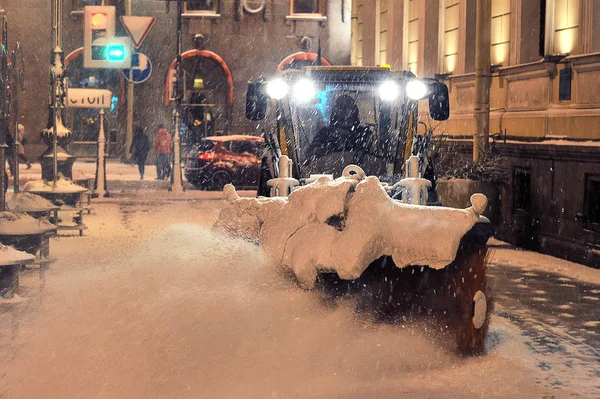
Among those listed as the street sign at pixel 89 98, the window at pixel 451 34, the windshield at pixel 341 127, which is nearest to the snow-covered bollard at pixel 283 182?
the windshield at pixel 341 127

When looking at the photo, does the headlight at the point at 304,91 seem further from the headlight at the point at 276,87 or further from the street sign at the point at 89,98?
the street sign at the point at 89,98

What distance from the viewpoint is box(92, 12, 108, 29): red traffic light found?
81.1 ft

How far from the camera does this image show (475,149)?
17891 mm

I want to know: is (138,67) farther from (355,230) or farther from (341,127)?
(355,230)

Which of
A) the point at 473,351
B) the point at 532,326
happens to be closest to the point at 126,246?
the point at 532,326

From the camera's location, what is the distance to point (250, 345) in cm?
836

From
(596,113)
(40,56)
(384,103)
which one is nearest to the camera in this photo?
(384,103)

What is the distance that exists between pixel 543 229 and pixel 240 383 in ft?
30.9

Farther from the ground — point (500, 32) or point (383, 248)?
point (500, 32)

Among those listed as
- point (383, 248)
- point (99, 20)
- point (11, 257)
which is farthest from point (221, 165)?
point (383, 248)

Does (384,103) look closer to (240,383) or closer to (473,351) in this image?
(473,351)

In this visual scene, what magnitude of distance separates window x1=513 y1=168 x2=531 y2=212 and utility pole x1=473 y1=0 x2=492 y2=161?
28.5 inches

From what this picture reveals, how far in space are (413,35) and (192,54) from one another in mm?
16721

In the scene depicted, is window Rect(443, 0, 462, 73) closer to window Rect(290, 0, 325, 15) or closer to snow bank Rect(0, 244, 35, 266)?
snow bank Rect(0, 244, 35, 266)
